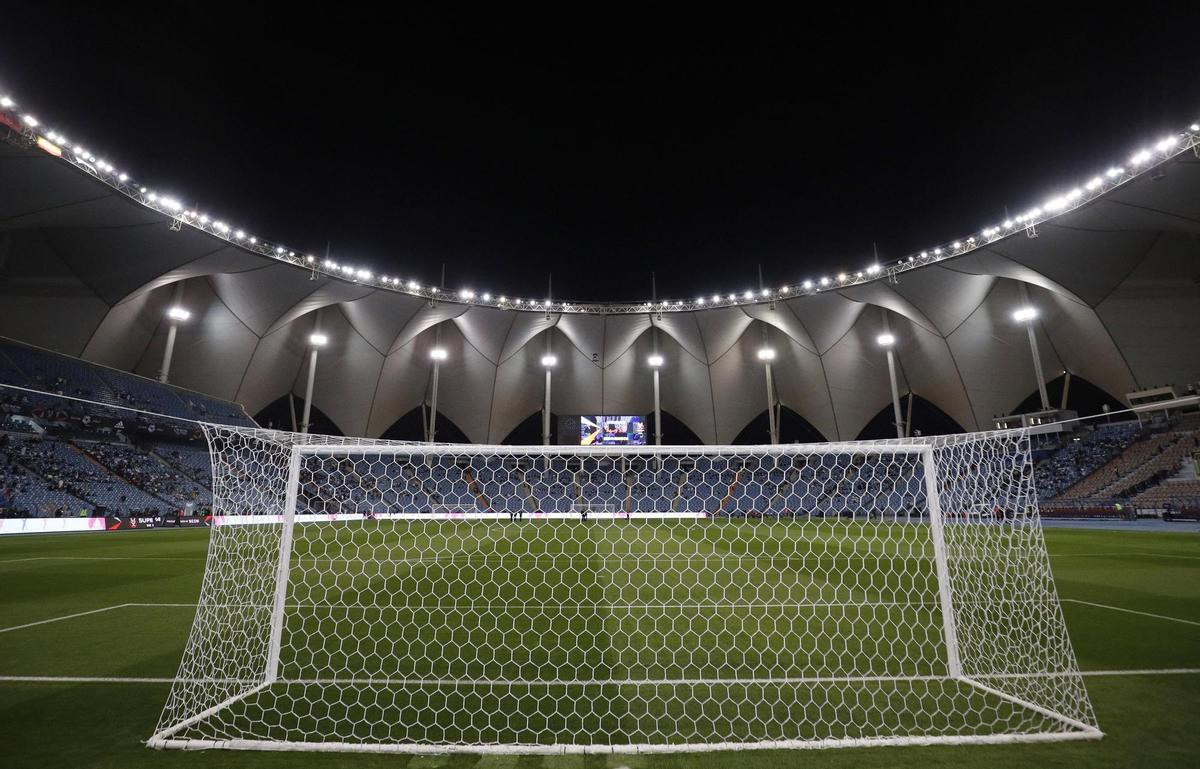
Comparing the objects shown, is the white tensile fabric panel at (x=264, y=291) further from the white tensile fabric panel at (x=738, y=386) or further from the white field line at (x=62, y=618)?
the white tensile fabric panel at (x=738, y=386)

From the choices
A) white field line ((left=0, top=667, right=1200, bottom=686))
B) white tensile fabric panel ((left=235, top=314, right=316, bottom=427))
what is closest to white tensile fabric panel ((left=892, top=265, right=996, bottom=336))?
white field line ((left=0, top=667, right=1200, bottom=686))

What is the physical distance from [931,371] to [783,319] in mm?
10061

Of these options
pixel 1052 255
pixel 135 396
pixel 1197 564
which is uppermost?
pixel 1052 255

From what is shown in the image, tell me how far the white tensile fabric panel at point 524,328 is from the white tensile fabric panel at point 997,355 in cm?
2381

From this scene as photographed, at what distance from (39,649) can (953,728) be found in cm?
644

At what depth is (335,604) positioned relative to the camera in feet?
17.4

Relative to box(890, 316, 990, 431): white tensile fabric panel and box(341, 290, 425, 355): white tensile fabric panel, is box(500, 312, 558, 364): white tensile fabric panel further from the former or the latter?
box(890, 316, 990, 431): white tensile fabric panel

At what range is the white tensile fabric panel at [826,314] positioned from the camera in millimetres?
29422

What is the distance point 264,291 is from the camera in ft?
86.0

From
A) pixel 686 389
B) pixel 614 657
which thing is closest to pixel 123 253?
pixel 614 657

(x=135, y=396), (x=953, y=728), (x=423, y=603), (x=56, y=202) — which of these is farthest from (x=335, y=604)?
(x=135, y=396)

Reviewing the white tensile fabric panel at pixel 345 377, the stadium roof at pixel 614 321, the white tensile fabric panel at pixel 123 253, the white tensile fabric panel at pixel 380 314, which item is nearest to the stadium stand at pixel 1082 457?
the stadium roof at pixel 614 321

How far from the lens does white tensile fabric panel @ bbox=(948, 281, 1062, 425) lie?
1101 inches

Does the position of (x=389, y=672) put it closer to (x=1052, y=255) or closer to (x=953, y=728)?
(x=953, y=728)
